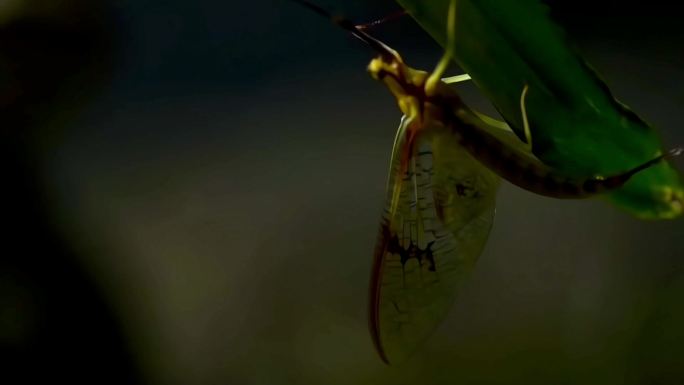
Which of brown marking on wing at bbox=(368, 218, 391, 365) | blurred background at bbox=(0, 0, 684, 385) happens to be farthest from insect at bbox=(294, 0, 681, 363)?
blurred background at bbox=(0, 0, 684, 385)

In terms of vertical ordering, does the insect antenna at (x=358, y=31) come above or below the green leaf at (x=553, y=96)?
above

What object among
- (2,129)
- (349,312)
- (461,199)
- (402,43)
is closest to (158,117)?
(2,129)

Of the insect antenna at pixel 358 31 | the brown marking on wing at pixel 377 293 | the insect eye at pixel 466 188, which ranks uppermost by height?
the insect antenna at pixel 358 31

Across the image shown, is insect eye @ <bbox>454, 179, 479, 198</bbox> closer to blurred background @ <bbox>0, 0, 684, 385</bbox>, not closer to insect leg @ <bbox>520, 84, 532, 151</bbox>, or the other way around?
insect leg @ <bbox>520, 84, 532, 151</bbox>

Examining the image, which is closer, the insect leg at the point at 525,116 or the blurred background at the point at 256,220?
the insect leg at the point at 525,116

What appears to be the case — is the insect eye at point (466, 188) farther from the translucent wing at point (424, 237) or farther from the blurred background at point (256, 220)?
the blurred background at point (256, 220)

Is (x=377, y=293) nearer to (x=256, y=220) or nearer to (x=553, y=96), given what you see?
(x=553, y=96)

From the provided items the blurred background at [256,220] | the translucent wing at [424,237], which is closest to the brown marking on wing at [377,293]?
the translucent wing at [424,237]
